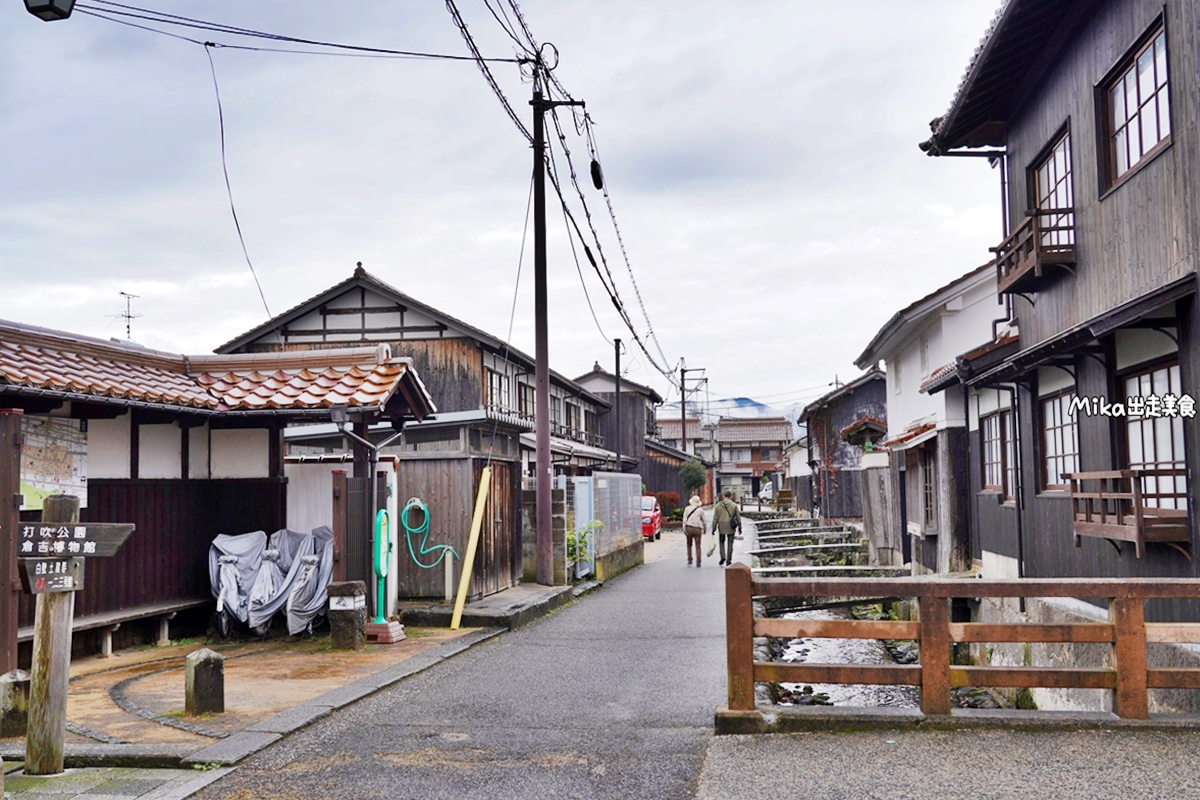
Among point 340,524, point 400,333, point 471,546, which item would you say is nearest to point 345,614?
point 340,524

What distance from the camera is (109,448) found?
36.5 ft

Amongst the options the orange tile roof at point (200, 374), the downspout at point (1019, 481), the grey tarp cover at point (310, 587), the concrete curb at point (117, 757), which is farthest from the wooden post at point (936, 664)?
the grey tarp cover at point (310, 587)

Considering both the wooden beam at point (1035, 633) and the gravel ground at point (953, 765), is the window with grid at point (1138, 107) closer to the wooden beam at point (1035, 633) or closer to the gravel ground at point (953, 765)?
the wooden beam at point (1035, 633)

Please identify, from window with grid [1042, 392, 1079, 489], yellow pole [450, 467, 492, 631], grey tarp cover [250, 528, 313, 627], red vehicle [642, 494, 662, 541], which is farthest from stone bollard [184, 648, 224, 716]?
red vehicle [642, 494, 662, 541]

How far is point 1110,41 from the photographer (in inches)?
377

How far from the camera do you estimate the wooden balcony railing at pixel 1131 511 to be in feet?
26.4

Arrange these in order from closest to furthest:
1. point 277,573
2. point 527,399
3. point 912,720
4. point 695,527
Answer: point 912,720
point 277,573
point 695,527
point 527,399

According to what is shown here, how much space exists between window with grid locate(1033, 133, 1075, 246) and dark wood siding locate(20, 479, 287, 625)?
388 inches

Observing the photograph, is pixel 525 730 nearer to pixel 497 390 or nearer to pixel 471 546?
pixel 471 546

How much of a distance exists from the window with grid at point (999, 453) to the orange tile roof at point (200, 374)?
780 cm

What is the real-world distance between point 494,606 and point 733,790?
866 cm

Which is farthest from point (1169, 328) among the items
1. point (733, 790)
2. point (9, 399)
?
point (9, 399)

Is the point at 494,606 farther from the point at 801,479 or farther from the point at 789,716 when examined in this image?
the point at 801,479

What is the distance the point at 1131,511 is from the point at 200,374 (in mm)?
10520
